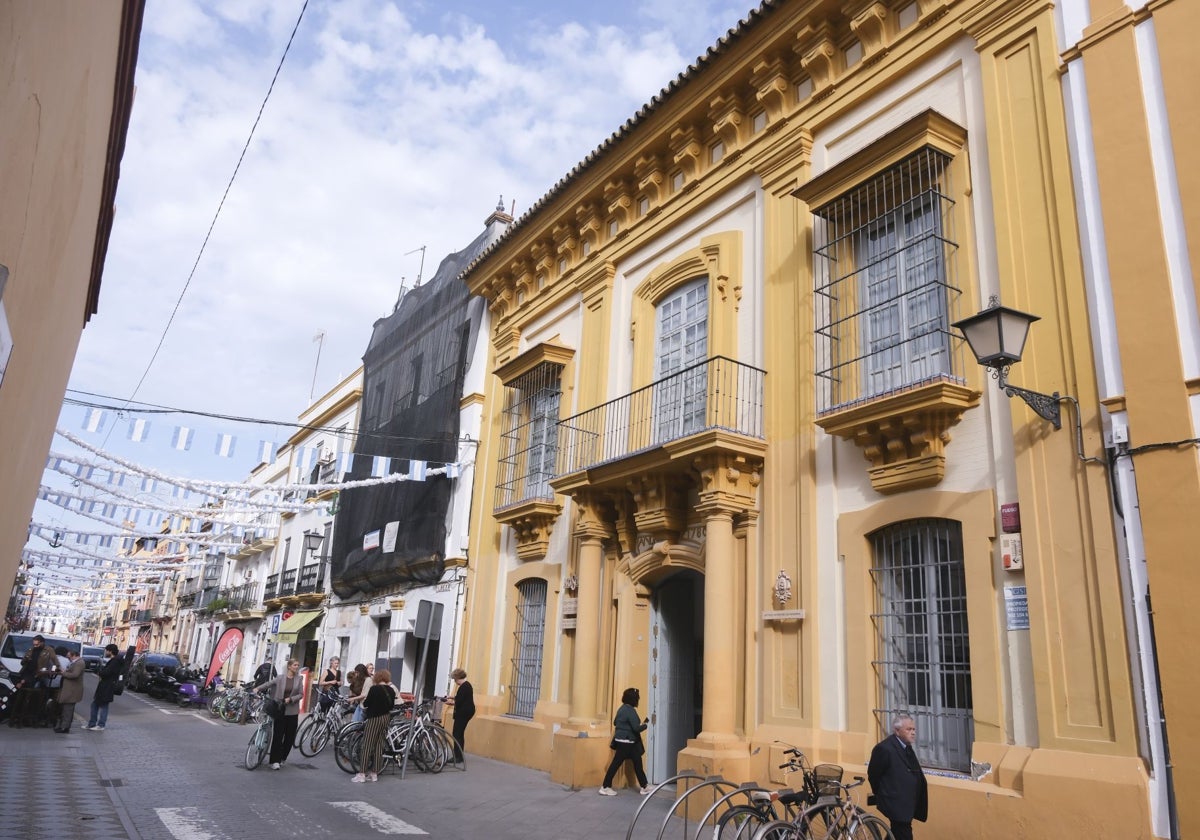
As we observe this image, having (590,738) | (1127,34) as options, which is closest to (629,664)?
(590,738)

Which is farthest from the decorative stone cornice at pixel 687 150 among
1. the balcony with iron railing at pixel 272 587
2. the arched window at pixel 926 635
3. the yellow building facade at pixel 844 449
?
the balcony with iron railing at pixel 272 587

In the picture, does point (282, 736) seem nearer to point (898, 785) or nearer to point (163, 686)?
point (898, 785)

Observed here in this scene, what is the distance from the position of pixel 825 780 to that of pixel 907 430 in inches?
137

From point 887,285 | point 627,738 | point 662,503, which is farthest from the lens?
point 662,503

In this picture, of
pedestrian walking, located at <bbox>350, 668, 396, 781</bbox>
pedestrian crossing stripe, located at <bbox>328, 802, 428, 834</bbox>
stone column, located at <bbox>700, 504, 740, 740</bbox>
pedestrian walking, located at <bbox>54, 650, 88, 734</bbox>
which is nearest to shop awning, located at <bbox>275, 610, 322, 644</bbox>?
pedestrian walking, located at <bbox>54, 650, 88, 734</bbox>

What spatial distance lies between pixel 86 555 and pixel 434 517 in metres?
13.3

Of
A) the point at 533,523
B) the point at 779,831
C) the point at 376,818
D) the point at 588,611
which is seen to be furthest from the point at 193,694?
the point at 779,831

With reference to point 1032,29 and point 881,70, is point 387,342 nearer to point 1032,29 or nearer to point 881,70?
point 881,70

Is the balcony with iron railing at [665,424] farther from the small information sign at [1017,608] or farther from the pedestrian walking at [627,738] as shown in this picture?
the small information sign at [1017,608]

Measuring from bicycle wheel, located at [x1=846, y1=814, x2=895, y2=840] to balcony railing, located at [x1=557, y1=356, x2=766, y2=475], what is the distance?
15.5ft

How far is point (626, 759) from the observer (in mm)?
11125

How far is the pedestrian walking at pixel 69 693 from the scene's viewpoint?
48.6 ft

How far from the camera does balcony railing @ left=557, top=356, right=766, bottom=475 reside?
1104cm

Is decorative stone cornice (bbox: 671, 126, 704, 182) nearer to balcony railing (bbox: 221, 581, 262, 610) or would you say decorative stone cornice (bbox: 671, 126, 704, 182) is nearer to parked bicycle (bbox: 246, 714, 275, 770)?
parked bicycle (bbox: 246, 714, 275, 770)
